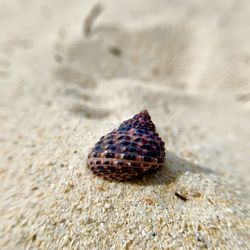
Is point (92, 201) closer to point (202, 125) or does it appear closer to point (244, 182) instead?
point (244, 182)

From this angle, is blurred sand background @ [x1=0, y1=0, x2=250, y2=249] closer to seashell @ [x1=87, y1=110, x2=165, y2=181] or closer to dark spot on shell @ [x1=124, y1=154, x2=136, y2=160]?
seashell @ [x1=87, y1=110, x2=165, y2=181]

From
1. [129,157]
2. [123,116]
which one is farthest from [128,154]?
[123,116]

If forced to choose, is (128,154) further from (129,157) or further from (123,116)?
(123,116)

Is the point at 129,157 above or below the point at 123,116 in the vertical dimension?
below

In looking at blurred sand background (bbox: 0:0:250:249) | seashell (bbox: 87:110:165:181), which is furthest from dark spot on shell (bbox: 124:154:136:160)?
blurred sand background (bbox: 0:0:250:249)

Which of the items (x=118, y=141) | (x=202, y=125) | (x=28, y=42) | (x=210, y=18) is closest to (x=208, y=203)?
(x=118, y=141)

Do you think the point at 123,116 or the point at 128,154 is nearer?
the point at 128,154
